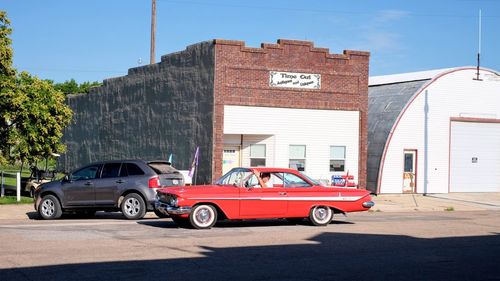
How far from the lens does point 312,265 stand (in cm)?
1124

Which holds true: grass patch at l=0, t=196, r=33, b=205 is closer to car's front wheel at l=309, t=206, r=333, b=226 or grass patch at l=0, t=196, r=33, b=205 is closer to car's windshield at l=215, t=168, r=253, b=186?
car's windshield at l=215, t=168, r=253, b=186

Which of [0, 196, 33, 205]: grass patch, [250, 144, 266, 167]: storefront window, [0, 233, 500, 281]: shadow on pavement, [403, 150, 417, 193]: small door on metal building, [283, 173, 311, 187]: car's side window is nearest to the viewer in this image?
[0, 233, 500, 281]: shadow on pavement

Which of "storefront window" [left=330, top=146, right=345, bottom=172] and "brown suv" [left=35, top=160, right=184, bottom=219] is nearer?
"brown suv" [left=35, top=160, right=184, bottom=219]

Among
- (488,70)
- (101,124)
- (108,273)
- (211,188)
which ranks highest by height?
(488,70)

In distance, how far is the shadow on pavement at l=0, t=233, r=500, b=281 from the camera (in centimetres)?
1009

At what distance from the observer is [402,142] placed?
32594 millimetres

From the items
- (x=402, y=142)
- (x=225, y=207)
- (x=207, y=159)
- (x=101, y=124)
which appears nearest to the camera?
(x=225, y=207)

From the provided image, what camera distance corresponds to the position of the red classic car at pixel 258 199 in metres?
16.4

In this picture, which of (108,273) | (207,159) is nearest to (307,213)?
(108,273)

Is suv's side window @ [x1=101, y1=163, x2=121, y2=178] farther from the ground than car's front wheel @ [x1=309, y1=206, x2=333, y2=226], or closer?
farther from the ground

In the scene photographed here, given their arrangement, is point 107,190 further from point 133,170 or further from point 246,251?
point 246,251

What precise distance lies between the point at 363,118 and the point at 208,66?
7.24 meters

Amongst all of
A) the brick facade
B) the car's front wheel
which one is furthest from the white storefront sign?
the car's front wheel

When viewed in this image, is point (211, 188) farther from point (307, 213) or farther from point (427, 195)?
point (427, 195)
